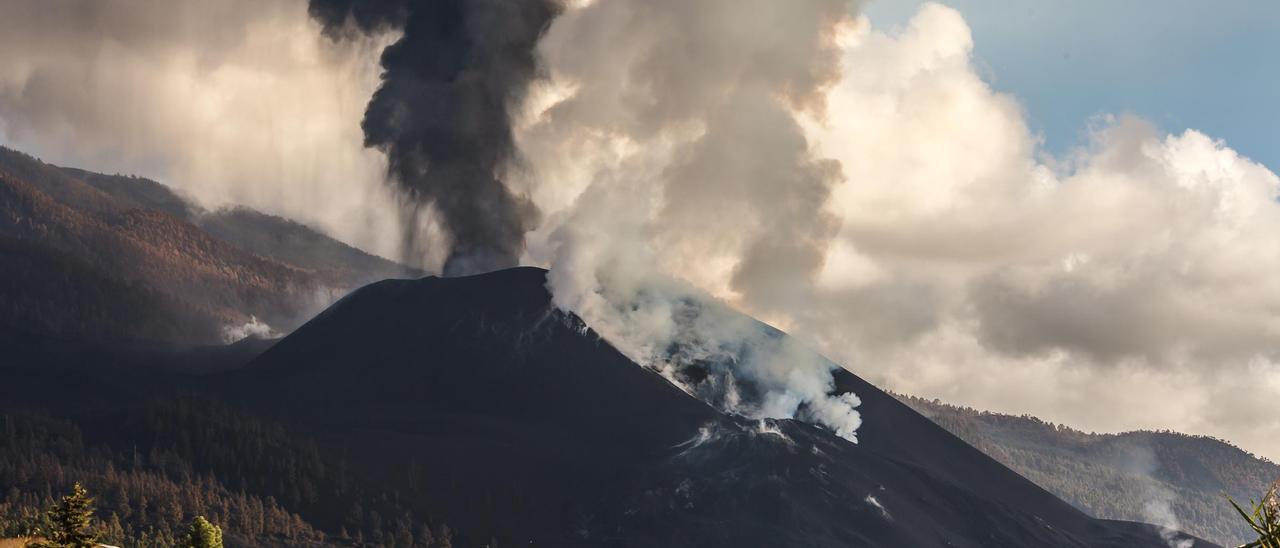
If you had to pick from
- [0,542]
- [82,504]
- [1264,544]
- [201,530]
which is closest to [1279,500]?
[1264,544]

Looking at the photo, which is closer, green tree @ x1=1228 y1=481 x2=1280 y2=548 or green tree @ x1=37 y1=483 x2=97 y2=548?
green tree @ x1=1228 y1=481 x2=1280 y2=548

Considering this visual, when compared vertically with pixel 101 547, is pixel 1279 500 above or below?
above

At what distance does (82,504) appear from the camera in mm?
99562

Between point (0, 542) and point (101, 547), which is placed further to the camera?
point (0, 542)

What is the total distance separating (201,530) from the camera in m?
118

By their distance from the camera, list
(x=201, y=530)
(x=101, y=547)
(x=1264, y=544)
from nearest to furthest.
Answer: (x=1264, y=544), (x=101, y=547), (x=201, y=530)

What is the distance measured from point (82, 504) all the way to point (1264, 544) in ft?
230

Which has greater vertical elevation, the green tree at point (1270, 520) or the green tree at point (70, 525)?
the green tree at point (1270, 520)

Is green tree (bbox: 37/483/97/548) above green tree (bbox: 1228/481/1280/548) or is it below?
below

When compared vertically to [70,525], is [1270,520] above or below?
above

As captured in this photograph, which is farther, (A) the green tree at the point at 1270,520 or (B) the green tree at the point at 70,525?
(B) the green tree at the point at 70,525

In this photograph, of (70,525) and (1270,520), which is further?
(70,525)

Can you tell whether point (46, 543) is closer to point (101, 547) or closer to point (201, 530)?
point (101, 547)

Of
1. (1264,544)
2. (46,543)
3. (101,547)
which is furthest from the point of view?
(101,547)
